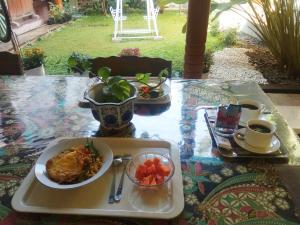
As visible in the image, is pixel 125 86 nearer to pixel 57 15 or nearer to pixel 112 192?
pixel 112 192

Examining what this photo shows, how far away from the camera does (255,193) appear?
662 millimetres

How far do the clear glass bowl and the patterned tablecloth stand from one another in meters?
0.05

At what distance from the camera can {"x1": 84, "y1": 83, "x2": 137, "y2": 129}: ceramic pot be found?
839 mm

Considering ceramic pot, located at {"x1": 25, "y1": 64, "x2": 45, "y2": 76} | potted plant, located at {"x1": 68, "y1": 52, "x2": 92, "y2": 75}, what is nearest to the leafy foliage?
potted plant, located at {"x1": 68, "y1": 52, "x2": 92, "y2": 75}

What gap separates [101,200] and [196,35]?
144 centimetres

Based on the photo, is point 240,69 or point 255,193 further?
point 240,69

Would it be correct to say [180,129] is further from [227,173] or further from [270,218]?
[270,218]

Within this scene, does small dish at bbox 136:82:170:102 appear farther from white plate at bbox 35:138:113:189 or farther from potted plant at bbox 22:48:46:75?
potted plant at bbox 22:48:46:75

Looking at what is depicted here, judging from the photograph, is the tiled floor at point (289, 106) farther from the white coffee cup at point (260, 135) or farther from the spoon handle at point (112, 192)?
the spoon handle at point (112, 192)

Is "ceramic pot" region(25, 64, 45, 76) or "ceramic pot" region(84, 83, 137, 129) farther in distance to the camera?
"ceramic pot" region(25, 64, 45, 76)

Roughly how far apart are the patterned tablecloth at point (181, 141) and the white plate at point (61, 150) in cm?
7

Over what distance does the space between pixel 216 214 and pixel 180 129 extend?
14.2 inches

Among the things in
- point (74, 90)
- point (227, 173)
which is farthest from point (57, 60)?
point (227, 173)

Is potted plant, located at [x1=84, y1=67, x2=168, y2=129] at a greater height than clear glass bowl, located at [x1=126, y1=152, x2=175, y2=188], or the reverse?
potted plant, located at [x1=84, y1=67, x2=168, y2=129]
